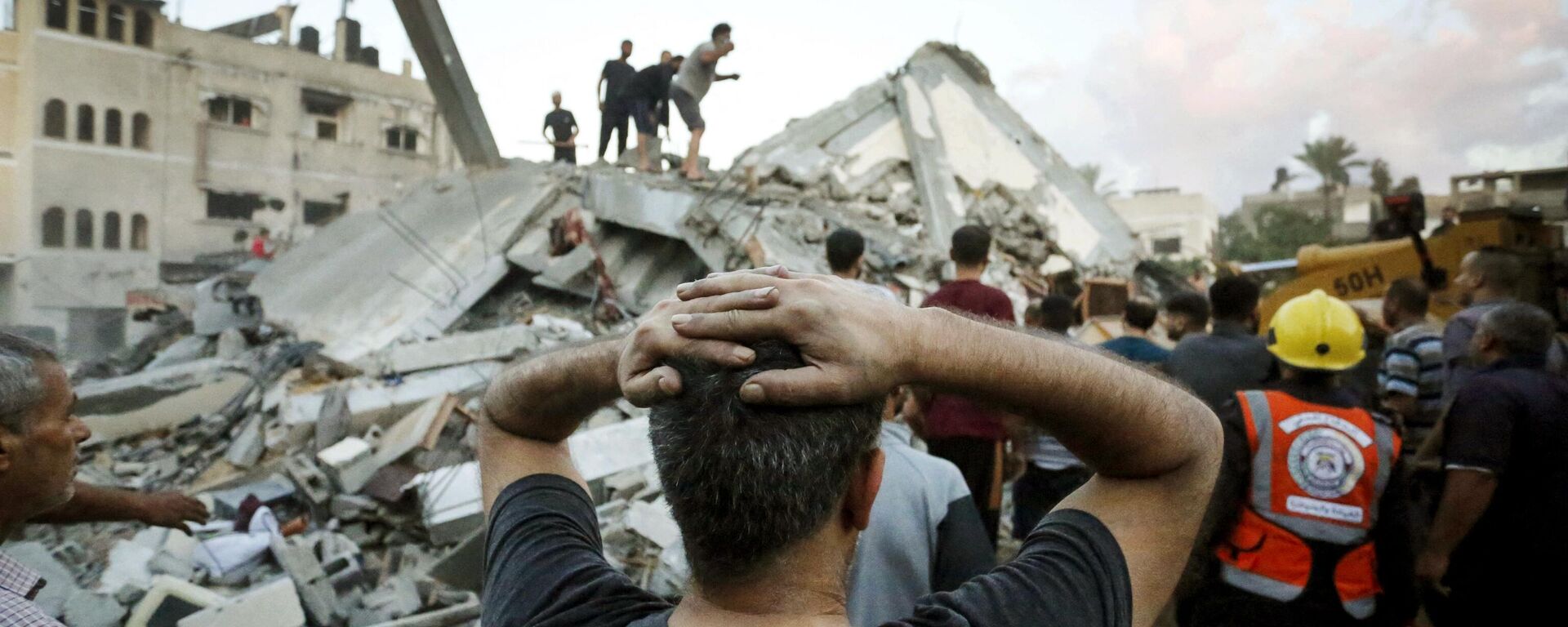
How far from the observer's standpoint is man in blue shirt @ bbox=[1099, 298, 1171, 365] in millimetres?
4148

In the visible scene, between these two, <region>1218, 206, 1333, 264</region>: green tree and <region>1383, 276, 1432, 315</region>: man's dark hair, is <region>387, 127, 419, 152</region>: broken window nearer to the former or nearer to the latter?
<region>1383, 276, 1432, 315</region>: man's dark hair

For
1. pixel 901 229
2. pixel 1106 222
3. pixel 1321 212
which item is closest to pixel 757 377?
pixel 901 229

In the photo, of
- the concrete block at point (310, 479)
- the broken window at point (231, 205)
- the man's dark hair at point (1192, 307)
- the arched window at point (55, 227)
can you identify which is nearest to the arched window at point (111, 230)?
the arched window at point (55, 227)

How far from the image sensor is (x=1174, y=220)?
130 ft

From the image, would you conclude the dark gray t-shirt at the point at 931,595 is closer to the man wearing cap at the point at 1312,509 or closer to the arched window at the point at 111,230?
the man wearing cap at the point at 1312,509

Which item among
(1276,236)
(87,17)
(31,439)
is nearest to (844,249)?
(31,439)

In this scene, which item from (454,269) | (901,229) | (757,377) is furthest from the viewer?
(901,229)

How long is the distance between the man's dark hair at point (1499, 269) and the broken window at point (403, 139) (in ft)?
60.5

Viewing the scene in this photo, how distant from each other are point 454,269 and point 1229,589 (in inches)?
301

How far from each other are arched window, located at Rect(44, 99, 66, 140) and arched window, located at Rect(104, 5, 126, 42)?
155 cm

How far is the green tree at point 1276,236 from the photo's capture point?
28.3m

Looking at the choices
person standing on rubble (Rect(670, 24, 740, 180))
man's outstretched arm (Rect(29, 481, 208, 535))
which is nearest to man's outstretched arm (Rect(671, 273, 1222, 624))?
man's outstretched arm (Rect(29, 481, 208, 535))

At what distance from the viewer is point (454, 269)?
28.9 feet

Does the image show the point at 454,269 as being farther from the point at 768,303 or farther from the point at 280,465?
the point at 768,303
